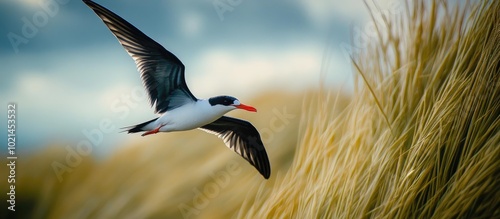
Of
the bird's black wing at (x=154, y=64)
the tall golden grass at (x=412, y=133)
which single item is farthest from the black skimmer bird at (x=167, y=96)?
the tall golden grass at (x=412, y=133)

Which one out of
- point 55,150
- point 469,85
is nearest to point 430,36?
point 469,85

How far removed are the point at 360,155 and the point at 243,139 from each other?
1.41ft

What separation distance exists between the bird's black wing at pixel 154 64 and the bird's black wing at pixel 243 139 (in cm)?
15

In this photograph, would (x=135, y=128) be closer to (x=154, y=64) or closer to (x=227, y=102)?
(x=154, y=64)

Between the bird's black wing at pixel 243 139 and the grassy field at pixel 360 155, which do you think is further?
the bird's black wing at pixel 243 139

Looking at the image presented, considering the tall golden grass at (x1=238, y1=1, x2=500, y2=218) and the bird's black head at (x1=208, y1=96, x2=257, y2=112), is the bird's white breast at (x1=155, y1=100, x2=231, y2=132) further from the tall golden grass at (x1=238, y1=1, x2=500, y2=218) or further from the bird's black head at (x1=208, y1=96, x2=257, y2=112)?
the tall golden grass at (x1=238, y1=1, x2=500, y2=218)

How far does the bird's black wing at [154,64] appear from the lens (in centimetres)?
207

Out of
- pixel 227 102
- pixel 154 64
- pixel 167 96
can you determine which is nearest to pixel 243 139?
pixel 227 102

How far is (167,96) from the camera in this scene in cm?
214

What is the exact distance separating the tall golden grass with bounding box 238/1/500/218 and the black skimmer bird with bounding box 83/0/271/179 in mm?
222

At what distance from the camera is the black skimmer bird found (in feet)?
6.84

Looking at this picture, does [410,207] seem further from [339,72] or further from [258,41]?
[258,41]

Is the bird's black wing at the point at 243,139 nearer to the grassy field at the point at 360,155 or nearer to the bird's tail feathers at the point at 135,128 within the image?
the grassy field at the point at 360,155

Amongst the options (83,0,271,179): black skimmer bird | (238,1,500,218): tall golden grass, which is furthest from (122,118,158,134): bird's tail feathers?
(238,1,500,218): tall golden grass
